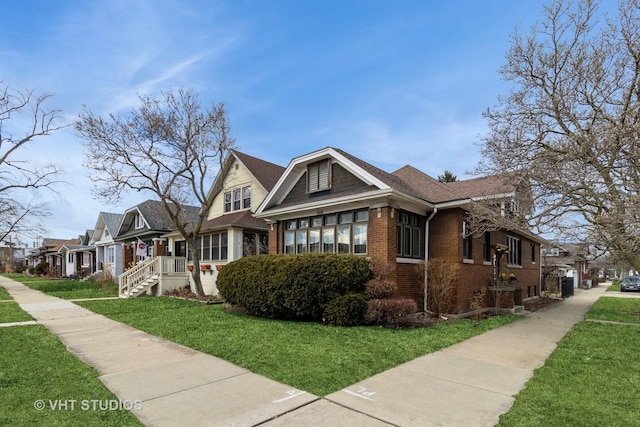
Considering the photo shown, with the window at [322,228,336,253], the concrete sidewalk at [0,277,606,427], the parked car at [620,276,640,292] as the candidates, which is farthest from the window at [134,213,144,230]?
the parked car at [620,276,640,292]

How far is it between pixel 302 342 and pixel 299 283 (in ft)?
9.91

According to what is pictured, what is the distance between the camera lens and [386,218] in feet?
40.3

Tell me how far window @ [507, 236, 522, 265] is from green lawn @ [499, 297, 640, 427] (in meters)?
9.22

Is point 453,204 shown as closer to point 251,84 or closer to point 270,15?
point 270,15

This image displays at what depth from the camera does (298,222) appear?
619 inches

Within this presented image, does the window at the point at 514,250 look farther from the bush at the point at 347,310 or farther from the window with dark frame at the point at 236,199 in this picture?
the window with dark frame at the point at 236,199

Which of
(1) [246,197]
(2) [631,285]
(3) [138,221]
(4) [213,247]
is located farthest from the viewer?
(2) [631,285]

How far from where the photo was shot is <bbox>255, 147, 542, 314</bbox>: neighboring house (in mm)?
12508

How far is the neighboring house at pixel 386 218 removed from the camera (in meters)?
12.5

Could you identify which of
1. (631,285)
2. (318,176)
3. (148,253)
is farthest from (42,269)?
(631,285)

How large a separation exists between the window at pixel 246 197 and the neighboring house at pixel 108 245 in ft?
47.8

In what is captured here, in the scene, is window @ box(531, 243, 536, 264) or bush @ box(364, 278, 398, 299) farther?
window @ box(531, 243, 536, 264)

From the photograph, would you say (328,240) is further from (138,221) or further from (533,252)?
(138,221)

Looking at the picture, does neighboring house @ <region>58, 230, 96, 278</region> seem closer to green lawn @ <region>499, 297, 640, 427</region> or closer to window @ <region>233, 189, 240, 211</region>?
window @ <region>233, 189, 240, 211</region>
